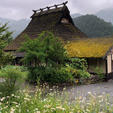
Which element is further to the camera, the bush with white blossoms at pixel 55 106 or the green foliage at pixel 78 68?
the green foliage at pixel 78 68

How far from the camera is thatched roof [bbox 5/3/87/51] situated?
19.9 m

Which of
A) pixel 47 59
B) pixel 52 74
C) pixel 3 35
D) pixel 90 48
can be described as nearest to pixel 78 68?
pixel 90 48

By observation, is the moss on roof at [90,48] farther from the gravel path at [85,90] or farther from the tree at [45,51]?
the gravel path at [85,90]

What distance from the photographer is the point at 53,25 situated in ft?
65.0

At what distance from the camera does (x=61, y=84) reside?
37.2 ft

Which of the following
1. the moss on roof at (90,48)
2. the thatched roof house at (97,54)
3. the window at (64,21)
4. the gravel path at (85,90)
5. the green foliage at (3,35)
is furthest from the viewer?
the window at (64,21)

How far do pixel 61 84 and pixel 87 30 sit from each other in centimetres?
3413

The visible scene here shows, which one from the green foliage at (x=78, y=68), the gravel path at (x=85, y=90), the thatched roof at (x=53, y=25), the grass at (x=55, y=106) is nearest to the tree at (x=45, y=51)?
the green foliage at (x=78, y=68)

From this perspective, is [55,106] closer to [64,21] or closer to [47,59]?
[47,59]

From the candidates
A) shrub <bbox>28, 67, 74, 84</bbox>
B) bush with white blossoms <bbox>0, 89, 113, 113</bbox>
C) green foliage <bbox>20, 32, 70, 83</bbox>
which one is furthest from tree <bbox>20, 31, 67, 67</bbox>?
bush with white blossoms <bbox>0, 89, 113, 113</bbox>

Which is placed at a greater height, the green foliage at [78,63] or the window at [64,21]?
the window at [64,21]

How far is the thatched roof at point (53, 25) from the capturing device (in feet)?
65.2

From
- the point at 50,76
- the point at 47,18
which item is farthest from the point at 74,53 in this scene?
the point at 47,18

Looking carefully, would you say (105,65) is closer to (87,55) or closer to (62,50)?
(87,55)
